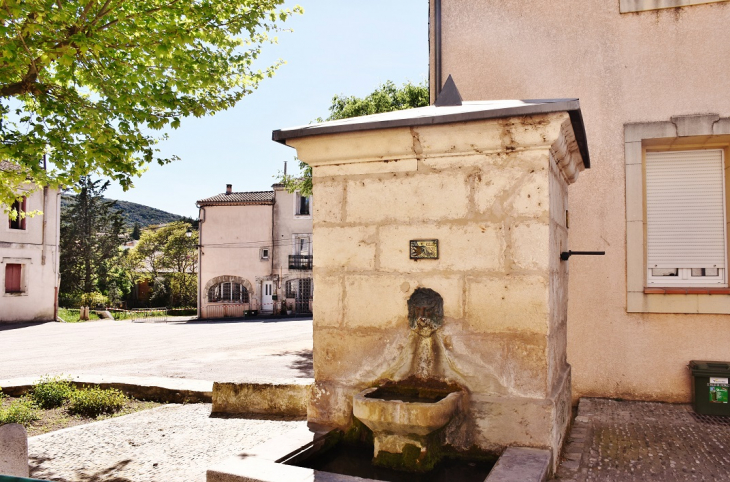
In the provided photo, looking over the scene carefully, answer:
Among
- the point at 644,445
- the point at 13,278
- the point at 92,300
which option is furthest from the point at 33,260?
the point at 644,445

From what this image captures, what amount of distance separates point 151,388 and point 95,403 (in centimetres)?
74

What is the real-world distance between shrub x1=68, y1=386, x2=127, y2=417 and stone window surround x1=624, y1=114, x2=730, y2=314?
5.82m

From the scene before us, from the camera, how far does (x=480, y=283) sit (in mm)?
3365

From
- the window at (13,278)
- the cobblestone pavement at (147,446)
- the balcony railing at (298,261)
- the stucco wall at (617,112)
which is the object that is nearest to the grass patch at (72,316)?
the window at (13,278)

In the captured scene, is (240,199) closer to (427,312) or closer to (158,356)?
(158,356)

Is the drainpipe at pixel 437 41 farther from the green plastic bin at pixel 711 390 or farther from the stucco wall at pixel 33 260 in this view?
the stucco wall at pixel 33 260

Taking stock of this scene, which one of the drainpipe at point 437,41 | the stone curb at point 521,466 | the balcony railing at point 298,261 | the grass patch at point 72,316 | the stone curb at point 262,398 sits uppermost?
the drainpipe at point 437,41

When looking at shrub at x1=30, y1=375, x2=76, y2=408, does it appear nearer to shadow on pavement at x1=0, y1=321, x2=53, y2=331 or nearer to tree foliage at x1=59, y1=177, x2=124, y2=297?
shadow on pavement at x1=0, y1=321, x2=53, y2=331

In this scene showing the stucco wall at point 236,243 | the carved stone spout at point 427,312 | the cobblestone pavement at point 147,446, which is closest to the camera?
the carved stone spout at point 427,312

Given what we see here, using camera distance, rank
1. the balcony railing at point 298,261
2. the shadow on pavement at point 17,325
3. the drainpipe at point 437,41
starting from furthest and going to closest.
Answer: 1. the balcony railing at point 298,261
2. the shadow on pavement at point 17,325
3. the drainpipe at point 437,41

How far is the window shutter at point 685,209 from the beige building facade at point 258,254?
30.3 metres

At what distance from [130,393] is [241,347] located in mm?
8487

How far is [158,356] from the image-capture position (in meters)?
13.3

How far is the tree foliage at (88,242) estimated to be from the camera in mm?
40438
